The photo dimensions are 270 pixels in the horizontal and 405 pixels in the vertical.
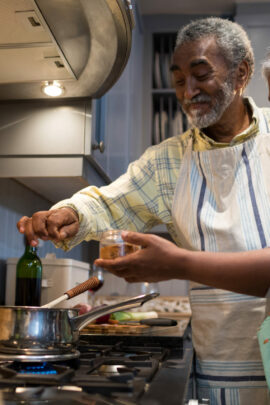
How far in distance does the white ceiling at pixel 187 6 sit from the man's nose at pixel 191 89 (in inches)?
70.3

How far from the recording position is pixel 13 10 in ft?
2.77

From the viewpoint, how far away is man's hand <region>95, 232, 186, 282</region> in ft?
2.33

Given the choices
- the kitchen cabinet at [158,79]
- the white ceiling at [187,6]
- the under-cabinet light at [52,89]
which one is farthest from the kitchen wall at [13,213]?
the white ceiling at [187,6]

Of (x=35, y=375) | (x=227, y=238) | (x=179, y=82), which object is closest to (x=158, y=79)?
(x=179, y=82)

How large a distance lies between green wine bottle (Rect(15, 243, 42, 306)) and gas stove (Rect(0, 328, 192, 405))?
0.65 metres

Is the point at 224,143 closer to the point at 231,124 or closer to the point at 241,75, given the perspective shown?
the point at 231,124

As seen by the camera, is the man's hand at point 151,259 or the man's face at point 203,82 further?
the man's face at point 203,82

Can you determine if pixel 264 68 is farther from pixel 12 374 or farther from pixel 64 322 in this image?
pixel 12 374

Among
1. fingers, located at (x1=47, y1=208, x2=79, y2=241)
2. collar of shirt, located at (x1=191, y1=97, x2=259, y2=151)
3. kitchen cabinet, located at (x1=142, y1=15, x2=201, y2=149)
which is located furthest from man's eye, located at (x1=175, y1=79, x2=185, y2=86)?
Result: kitchen cabinet, located at (x1=142, y1=15, x2=201, y2=149)

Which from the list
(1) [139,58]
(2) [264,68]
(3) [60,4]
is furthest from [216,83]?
(1) [139,58]

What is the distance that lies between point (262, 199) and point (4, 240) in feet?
2.88

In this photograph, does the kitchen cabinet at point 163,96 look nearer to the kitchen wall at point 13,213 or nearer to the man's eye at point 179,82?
the kitchen wall at point 13,213

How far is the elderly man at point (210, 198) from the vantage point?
1019 mm

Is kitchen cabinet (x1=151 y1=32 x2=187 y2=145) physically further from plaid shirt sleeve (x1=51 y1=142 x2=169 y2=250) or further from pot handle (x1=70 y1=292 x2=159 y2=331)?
pot handle (x1=70 y1=292 x2=159 y2=331)
